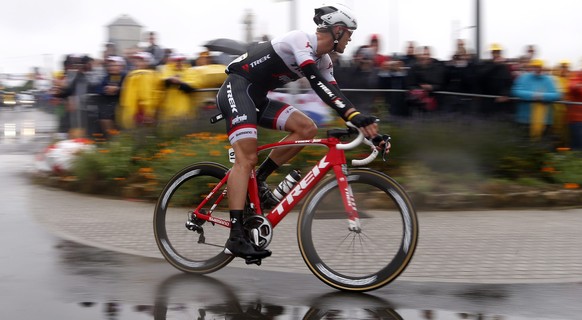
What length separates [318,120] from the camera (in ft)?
38.7

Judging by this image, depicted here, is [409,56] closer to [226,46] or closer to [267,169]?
[226,46]

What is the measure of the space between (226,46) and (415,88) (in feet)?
9.77

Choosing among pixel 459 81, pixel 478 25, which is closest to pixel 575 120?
pixel 459 81

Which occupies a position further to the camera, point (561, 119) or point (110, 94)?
point (110, 94)

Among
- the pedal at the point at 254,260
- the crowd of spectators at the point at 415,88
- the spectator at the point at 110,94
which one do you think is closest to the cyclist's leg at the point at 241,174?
the pedal at the point at 254,260

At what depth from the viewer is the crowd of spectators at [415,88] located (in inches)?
472

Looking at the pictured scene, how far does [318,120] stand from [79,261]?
5358mm

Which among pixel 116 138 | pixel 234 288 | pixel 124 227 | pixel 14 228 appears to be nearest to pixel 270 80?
pixel 234 288

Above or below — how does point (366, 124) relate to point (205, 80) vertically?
below

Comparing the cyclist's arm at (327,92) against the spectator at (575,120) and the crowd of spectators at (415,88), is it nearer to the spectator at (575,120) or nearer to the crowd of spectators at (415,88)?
the crowd of spectators at (415,88)

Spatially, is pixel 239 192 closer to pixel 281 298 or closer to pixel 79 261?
pixel 281 298

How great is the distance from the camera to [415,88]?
1250 cm

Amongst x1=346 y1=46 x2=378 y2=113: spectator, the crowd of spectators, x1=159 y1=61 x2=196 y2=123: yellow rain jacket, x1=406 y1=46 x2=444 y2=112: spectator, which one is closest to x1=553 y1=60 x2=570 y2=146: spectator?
the crowd of spectators

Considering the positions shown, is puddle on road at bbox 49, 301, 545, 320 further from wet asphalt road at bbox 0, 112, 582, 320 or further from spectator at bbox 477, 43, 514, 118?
spectator at bbox 477, 43, 514, 118
